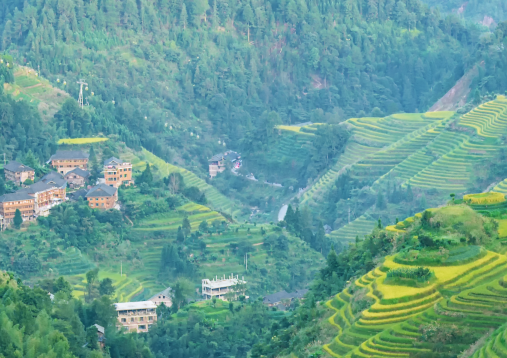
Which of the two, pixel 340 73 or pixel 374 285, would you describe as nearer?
pixel 374 285

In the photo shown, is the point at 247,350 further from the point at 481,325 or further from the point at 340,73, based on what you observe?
the point at 340,73

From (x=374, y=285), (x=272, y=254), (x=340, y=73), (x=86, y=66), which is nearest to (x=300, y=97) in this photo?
(x=340, y=73)

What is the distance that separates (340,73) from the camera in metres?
128

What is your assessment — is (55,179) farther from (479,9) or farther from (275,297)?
(479,9)

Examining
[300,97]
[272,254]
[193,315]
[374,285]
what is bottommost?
[300,97]

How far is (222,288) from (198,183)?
2675cm

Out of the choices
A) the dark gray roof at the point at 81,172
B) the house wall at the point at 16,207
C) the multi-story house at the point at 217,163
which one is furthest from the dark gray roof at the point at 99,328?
the multi-story house at the point at 217,163

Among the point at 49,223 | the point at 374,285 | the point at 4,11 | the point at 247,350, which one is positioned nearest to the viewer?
the point at 374,285

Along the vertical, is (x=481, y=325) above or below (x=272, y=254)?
above

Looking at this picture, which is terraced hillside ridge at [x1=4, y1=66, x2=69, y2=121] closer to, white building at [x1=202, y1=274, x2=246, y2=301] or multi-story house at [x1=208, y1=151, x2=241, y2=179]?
multi-story house at [x1=208, y1=151, x2=241, y2=179]

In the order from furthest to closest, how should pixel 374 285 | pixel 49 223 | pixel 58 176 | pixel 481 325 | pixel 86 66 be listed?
pixel 86 66, pixel 58 176, pixel 49 223, pixel 374 285, pixel 481 325

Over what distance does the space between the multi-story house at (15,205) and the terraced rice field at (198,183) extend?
60.6 ft

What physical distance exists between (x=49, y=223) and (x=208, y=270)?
8.85 metres

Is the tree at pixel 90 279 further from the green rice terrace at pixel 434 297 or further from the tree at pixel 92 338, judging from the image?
the green rice terrace at pixel 434 297
